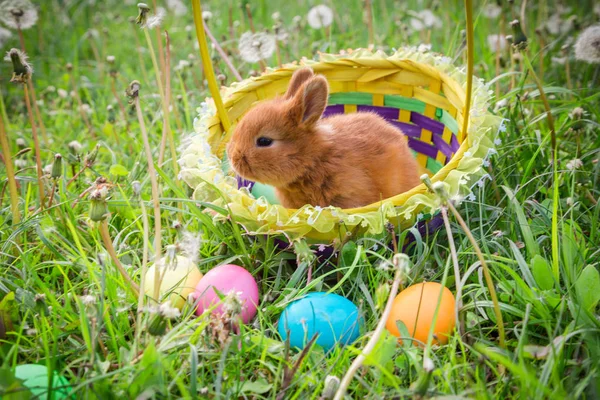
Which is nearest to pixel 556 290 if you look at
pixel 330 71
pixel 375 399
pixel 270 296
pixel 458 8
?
pixel 375 399

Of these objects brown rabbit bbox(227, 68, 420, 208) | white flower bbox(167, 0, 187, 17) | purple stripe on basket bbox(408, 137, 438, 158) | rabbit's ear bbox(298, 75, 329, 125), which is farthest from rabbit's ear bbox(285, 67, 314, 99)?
white flower bbox(167, 0, 187, 17)

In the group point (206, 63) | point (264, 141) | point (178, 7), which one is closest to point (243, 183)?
point (264, 141)

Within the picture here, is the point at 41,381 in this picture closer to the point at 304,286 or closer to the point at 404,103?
the point at 304,286

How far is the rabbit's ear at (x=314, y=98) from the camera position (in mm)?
2197

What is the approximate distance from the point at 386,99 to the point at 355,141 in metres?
0.69

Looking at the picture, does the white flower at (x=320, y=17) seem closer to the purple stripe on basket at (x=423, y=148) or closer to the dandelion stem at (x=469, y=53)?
the purple stripe on basket at (x=423, y=148)

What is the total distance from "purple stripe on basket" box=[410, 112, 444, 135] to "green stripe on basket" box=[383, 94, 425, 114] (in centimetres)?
4

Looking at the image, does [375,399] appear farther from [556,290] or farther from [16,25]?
[16,25]

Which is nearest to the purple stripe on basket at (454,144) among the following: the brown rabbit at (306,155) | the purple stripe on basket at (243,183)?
the brown rabbit at (306,155)

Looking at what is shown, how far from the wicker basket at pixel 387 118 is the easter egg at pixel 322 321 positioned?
269mm

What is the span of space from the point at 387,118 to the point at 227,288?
162 cm

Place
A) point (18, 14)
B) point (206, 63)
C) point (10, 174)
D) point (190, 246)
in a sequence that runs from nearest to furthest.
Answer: point (190, 246) → point (10, 174) → point (206, 63) → point (18, 14)

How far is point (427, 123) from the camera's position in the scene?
296cm

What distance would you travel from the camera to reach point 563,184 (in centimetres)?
246
